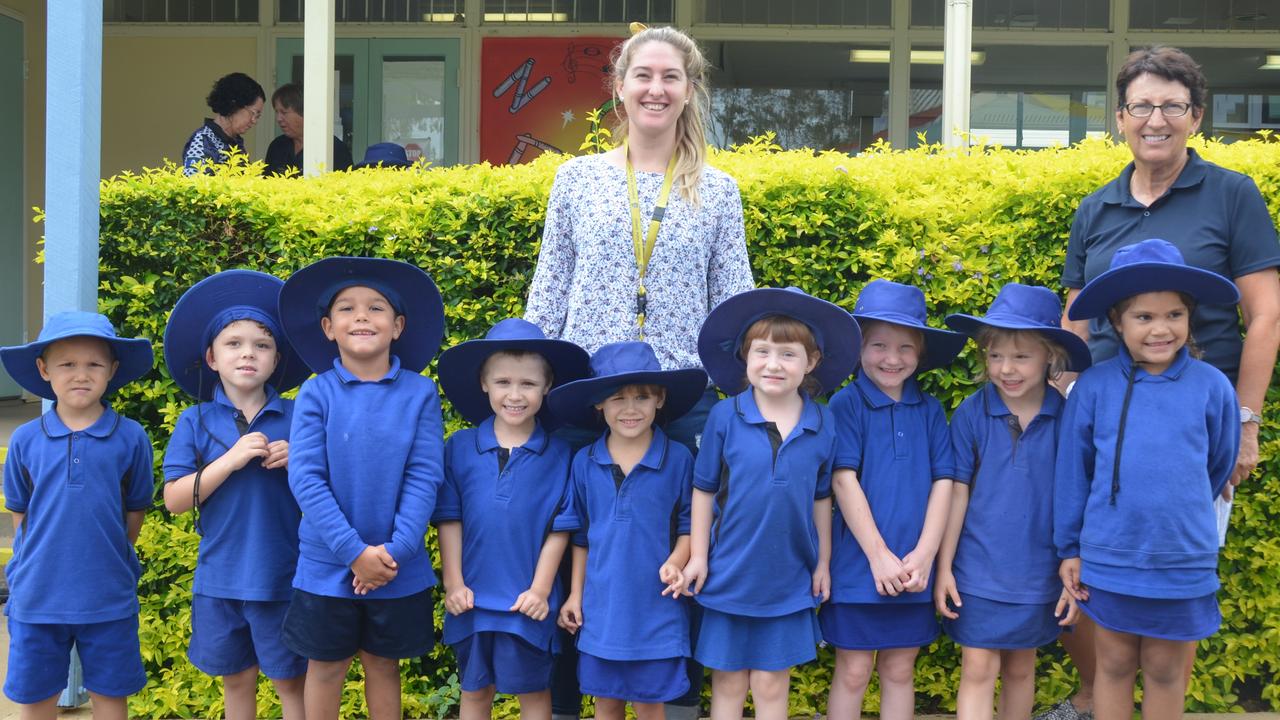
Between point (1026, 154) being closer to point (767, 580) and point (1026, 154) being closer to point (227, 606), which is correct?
point (767, 580)

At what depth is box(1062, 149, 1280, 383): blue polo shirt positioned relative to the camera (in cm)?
330

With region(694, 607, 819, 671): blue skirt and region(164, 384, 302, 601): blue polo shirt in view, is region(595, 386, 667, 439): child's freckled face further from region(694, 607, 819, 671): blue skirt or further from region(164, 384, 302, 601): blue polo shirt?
region(164, 384, 302, 601): blue polo shirt

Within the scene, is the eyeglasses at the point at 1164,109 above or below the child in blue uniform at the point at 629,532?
above

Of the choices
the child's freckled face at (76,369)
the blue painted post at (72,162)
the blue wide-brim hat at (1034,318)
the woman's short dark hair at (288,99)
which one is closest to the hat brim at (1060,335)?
the blue wide-brim hat at (1034,318)

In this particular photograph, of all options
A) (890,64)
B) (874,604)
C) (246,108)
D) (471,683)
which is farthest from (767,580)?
(890,64)

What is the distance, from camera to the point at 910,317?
11.2 ft

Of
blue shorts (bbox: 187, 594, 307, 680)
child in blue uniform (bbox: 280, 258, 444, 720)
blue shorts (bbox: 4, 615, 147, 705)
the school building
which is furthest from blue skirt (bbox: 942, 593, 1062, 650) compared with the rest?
the school building

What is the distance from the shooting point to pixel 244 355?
11.0ft

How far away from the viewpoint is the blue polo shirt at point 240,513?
3307 mm

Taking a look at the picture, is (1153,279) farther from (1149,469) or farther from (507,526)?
(507,526)

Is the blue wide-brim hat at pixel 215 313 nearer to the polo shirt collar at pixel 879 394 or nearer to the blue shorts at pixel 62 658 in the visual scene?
the blue shorts at pixel 62 658

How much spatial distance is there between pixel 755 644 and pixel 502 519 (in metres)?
0.79

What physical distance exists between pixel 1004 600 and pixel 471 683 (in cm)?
155

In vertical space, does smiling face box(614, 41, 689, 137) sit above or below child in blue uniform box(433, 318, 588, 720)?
above
